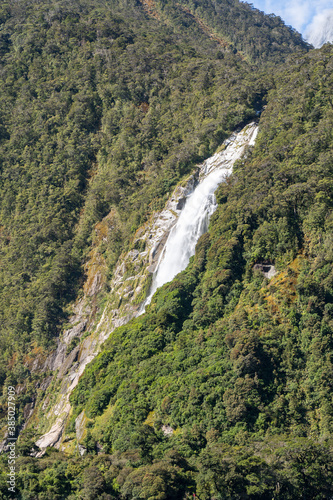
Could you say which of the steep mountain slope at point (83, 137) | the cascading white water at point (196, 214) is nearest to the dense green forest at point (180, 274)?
the steep mountain slope at point (83, 137)

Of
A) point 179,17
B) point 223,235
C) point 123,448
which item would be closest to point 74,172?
point 223,235

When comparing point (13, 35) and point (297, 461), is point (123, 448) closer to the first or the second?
point (297, 461)

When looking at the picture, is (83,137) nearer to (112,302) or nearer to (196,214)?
(196,214)

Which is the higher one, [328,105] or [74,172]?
[74,172]

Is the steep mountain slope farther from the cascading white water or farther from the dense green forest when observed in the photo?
the cascading white water

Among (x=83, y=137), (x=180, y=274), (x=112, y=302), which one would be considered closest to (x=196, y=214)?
(x=180, y=274)

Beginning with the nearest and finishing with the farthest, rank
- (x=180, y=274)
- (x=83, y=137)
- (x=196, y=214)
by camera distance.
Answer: (x=180, y=274), (x=196, y=214), (x=83, y=137)

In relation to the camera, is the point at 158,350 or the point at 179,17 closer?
the point at 158,350
